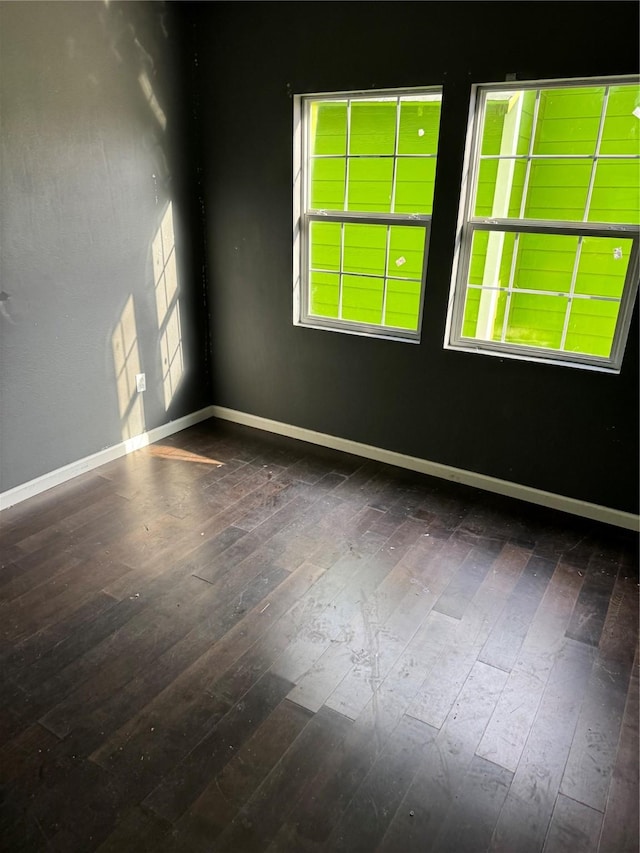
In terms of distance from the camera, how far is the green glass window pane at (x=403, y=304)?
10.7ft

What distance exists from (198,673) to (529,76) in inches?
114

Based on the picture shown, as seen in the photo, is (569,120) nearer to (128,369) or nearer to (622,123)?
(622,123)

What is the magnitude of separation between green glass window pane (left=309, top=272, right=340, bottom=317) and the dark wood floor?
1210mm

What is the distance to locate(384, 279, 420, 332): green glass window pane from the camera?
3.27 meters

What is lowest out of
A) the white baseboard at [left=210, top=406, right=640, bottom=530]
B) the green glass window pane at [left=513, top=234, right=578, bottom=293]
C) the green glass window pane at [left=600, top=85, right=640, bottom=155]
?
the white baseboard at [left=210, top=406, right=640, bottom=530]

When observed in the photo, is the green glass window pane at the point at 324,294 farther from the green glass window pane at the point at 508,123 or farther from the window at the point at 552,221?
the green glass window pane at the point at 508,123

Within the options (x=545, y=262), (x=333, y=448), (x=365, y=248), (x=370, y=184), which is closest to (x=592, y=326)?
(x=545, y=262)

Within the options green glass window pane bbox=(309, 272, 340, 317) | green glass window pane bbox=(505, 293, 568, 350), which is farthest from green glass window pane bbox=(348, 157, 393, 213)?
green glass window pane bbox=(505, 293, 568, 350)

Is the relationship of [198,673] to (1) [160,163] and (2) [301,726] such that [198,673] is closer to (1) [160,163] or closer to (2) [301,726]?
(2) [301,726]

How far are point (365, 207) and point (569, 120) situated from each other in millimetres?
1119

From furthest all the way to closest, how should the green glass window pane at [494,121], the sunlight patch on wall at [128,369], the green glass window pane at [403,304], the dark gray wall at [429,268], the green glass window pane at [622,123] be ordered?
the sunlight patch on wall at [128,369]
the green glass window pane at [403,304]
the green glass window pane at [494,121]
the dark gray wall at [429,268]
the green glass window pane at [622,123]

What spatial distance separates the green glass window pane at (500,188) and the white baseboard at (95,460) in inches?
92.1

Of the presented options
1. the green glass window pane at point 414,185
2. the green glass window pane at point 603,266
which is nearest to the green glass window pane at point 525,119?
the green glass window pane at point 414,185

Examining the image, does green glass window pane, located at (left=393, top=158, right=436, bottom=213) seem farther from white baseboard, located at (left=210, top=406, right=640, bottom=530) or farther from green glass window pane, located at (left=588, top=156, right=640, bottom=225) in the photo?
white baseboard, located at (left=210, top=406, right=640, bottom=530)
